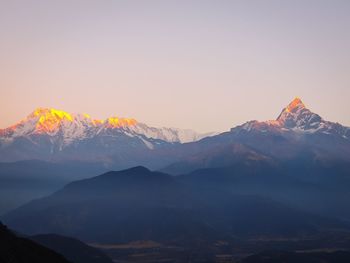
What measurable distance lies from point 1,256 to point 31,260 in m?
16.8

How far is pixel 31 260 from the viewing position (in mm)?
199250

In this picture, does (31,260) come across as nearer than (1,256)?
No

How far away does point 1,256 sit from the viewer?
18350 centimetres
